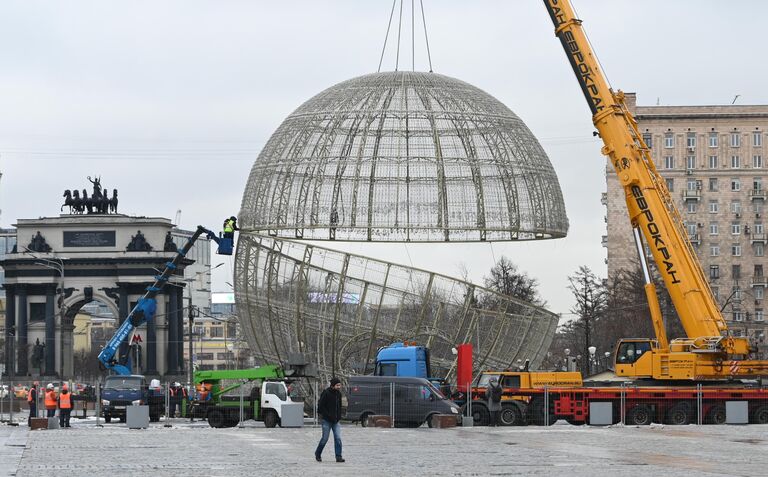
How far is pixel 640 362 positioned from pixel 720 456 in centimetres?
1788

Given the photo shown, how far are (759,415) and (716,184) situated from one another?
88440 millimetres

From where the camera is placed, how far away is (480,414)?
52.5 meters

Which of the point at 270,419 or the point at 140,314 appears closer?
the point at 270,419

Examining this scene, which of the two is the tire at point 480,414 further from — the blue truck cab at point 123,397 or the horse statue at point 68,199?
the horse statue at point 68,199

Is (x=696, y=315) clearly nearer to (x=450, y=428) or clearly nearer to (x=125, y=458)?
(x=450, y=428)

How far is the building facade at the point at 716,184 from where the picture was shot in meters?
136

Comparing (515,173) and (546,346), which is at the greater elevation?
(515,173)

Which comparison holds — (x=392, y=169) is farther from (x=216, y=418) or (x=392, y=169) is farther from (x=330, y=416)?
(x=330, y=416)

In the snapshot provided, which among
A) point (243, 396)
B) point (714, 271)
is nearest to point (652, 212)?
point (243, 396)

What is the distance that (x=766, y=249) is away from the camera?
137375 mm

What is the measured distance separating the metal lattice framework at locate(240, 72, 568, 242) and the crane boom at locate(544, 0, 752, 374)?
13.4m

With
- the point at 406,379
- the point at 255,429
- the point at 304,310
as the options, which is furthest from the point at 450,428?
the point at 304,310

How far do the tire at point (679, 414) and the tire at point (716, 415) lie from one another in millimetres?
493

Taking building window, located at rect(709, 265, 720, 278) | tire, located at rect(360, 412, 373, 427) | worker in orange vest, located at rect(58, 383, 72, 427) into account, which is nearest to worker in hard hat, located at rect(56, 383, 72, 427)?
worker in orange vest, located at rect(58, 383, 72, 427)
